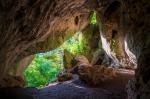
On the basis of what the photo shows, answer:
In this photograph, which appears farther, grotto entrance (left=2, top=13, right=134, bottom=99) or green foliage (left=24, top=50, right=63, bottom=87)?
green foliage (left=24, top=50, right=63, bottom=87)

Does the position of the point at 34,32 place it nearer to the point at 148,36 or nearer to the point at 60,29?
the point at 60,29

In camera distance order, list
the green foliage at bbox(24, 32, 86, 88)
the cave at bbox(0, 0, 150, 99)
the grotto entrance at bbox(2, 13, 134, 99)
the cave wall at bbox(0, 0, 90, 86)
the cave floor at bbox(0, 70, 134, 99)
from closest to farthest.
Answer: the cave at bbox(0, 0, 150, 99)
the cave wall at bbox(0, 0, 90, 86)
the cave floor at bbox(0, 70, 134, 99)
the grotto entrance at bbox(2, 13, 134, 99)
the green foliage at bbox(24, 32, 86, 88)

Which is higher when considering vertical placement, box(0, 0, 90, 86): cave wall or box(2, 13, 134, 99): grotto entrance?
box(0, 0, 90, 86): cave wall

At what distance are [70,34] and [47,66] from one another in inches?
313

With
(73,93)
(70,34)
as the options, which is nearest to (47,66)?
(70,34)

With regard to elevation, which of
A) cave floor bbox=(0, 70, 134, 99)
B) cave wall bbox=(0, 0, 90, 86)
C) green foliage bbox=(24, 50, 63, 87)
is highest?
cave wall bbox=(0, 0, 90, 86)

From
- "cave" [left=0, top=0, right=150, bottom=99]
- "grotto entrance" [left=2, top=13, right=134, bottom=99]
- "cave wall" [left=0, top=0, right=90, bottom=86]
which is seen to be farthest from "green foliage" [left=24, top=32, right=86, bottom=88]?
"cave wall" [left=0, top=0, right=90, bottom=86]

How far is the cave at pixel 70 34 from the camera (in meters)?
6.13

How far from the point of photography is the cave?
6.13 meters

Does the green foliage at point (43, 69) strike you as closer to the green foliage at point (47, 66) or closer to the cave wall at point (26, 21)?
the green foliage at point (47, 66)

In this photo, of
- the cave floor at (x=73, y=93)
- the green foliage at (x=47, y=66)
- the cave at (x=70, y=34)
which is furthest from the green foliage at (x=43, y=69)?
the cave floor at (x=73, y=93)

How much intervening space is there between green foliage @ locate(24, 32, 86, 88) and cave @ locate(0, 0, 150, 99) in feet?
8.10

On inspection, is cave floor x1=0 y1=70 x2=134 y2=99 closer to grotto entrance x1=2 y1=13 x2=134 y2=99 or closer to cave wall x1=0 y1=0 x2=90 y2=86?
grotto entrance x1=2 y1=13 x2=134 y2=99

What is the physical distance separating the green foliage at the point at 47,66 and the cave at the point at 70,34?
8.10 feet
